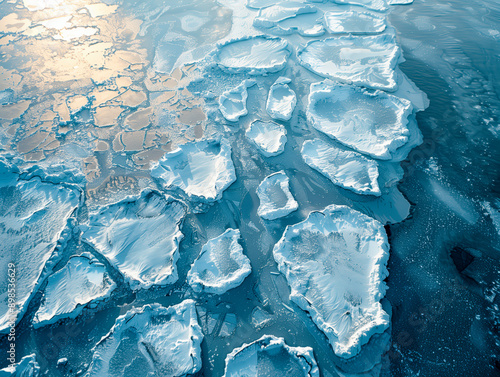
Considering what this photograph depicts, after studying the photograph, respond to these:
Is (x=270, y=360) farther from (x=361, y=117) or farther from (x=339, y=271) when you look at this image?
(x=361, y=117)

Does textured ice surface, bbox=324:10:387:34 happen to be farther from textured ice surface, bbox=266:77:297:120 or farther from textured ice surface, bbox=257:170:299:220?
textured ice surface, bbox=257:170:299:220

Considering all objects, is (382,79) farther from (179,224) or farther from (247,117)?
(179,224)

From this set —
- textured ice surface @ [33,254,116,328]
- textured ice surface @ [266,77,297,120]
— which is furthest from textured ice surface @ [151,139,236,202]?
textured ice surface @ [33,254,116,328]

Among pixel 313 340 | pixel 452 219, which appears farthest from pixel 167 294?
pixel 452 219

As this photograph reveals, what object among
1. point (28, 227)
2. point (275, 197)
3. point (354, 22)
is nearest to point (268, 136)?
point (275, 197)

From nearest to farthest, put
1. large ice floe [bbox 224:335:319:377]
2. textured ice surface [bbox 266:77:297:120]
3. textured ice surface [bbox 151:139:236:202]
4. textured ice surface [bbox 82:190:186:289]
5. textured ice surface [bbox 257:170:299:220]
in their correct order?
1. large ice floe [bbox 224:335:319:377]
2. textured ice surface [bbox 82:190:186:289]
3. textured ice surface [bbox 257:170:299:220]
4. textured ice surface [bbox 151:139:236:202]
5. textured ice surface [bbox 266:77:297:120]
